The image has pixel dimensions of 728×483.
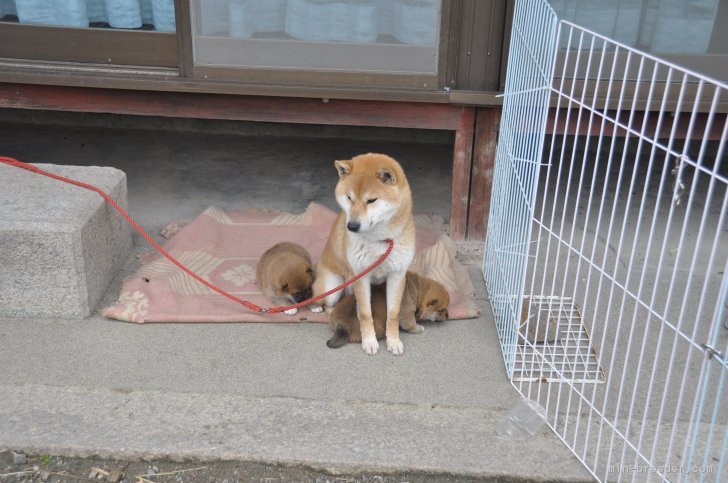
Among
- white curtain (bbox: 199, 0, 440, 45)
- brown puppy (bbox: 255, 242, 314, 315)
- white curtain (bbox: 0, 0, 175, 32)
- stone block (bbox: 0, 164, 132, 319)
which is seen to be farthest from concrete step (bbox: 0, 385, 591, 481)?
white curtain (bbox: 0, 0, 175, 32)

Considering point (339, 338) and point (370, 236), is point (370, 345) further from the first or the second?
point (370, 236)

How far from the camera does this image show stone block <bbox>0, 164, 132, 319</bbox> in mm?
3920

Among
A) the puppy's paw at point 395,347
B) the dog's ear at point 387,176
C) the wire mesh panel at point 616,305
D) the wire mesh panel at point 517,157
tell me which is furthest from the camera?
the puppy's paw at point 395,347

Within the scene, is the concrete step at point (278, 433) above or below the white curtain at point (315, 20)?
below

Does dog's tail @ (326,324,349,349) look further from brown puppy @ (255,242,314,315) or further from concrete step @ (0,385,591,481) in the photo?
concrete step @ (0,385,591,481)

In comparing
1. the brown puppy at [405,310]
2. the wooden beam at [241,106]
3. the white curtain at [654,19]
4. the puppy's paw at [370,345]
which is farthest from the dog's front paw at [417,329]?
the white curtain at [654,19]

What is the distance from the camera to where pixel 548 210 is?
6.01m

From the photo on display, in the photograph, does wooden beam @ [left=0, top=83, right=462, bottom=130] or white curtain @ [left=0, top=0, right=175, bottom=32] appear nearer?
wooden beam @ [left=0, top=83, right=462, bottom=130]

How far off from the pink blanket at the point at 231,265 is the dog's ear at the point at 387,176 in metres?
1.09

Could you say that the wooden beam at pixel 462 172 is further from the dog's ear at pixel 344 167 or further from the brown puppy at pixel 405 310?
the dog's ear at pixel 344 167

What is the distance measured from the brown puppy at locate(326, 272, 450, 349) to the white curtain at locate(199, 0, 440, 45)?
5.88ft

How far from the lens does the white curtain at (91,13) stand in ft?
16.7

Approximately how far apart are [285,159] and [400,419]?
3932 mm

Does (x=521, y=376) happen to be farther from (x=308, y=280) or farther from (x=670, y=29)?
(x=670, y=29)
